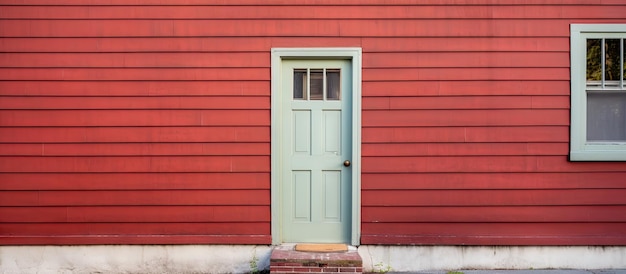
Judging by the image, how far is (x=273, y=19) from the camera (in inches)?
191

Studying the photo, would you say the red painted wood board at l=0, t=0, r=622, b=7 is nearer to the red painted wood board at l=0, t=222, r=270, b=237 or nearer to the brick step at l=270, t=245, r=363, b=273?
the red painted wood board at l=0, t=222, r=270, b=237

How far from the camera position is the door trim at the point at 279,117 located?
4.85 meters

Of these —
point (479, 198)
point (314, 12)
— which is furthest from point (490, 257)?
point (314, 12)

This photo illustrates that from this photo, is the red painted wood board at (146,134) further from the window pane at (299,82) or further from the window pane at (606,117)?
the window pane at (606,117)

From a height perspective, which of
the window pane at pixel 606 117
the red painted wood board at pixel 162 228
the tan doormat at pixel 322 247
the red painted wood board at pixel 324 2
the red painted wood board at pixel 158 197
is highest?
the red painted wood board at pixel 324 2

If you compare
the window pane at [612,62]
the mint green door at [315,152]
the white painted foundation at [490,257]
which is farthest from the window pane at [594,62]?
the mint green door at [315,152]

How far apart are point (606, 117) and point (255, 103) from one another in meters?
3.58

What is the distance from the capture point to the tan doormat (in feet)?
15.8

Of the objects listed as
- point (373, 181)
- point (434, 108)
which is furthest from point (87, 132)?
point (434, 108)

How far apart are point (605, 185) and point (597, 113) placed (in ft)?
2.41

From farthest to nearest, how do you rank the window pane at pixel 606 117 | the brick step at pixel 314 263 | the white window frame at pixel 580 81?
1. the window pane at pixel 606 117
2. the white window frame at pixel 580 81
3. the brick step at pixel 314 263

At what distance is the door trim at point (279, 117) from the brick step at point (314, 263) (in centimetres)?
37

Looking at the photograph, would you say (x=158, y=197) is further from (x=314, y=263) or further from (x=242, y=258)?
(x=314, y=263)

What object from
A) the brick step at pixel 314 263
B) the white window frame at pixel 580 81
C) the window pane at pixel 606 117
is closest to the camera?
the brick step at pixel 314 263
